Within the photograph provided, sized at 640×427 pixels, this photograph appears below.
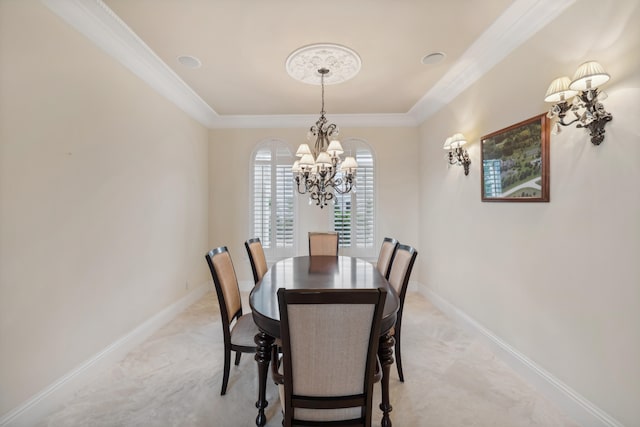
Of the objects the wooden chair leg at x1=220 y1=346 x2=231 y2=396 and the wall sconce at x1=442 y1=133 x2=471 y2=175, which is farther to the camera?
the wall sconce at x1=442 y1=133 x2=471 y2=175

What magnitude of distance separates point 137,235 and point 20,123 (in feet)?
4.32

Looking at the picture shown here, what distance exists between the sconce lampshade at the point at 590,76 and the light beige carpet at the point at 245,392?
2072 mm

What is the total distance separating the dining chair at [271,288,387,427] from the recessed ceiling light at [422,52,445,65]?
2540 millimetres

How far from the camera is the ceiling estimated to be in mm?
1959

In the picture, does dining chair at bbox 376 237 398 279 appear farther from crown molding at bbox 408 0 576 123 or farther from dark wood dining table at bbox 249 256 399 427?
crown molding at bbox 408 0 576 123

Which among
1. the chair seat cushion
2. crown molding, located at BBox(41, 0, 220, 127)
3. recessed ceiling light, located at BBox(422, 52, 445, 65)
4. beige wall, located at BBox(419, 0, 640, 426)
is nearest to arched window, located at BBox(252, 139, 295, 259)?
crown molding, located at BBox(41, 0, 220, 127)

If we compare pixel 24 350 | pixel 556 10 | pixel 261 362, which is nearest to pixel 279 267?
pixel 261 362

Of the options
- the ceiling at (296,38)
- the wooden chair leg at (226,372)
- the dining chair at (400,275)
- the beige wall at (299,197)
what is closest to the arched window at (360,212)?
the beige wall at (299,197)

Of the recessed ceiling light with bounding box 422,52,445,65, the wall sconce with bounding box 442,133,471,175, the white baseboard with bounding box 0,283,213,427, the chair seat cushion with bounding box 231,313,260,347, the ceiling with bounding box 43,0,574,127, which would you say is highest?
the recessed ceiling light with bounding box 422,52,445,65

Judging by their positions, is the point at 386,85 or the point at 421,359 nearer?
the point at 421,359

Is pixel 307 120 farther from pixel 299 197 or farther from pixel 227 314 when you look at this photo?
pixel 227 314

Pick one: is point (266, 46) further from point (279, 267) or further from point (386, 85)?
point (279, 267)

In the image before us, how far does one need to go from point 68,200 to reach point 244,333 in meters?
1.59

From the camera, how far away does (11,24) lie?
157cm
